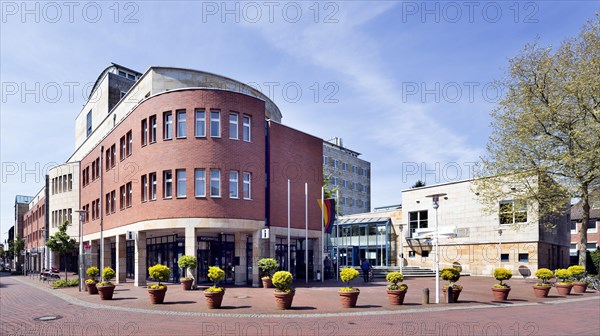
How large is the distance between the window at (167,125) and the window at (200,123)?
5.84ft

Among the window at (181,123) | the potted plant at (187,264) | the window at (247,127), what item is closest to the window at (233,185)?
the window at (247,127)

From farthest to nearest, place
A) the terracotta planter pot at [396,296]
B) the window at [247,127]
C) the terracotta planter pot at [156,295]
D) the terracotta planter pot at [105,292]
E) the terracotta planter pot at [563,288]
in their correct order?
the window at [247,127] → the terracotta planter pot at [563,288] → the terracotta planter pot at [105,292] → the terracotta planter pot at [156,295] → the terracotta planter pot at [396,296]

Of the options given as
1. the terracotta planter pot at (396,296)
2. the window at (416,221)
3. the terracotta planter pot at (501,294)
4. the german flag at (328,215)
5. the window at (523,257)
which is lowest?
the window at (523,257)

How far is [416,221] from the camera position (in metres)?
49.2

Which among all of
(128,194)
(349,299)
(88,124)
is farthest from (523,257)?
(88,124)

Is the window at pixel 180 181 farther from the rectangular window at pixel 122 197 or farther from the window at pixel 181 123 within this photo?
the rectangular window at pixel 122 197

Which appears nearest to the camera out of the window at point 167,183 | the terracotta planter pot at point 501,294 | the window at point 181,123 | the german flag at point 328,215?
the terracotta planter pot at point 501,294

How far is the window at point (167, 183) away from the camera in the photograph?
2890cm

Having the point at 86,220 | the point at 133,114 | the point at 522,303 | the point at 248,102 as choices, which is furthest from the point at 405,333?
the point at 86,220

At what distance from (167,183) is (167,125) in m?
3.58

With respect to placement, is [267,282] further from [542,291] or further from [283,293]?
[542,291]

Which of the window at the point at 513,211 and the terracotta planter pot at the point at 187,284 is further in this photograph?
the window at the point at 513,211

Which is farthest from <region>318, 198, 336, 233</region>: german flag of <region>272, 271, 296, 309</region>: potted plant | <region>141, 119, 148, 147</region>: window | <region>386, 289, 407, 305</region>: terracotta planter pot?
<region>272, 271, 296, 309</region>: potted plant

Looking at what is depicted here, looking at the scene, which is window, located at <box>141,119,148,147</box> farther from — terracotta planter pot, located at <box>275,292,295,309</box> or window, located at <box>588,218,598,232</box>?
window, located at <box>588,218,598,232</box>
